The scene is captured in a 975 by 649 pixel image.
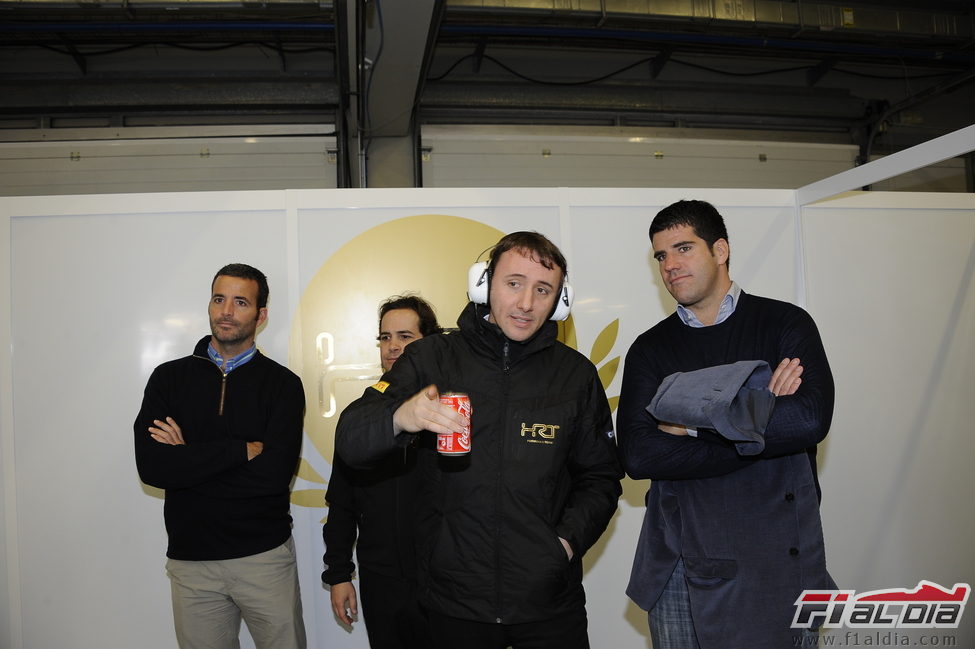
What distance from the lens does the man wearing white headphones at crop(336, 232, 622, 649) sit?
1770 millimetres

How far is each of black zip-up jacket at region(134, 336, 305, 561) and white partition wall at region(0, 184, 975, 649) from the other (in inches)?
23.2

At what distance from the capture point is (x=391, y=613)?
2389 millimetres

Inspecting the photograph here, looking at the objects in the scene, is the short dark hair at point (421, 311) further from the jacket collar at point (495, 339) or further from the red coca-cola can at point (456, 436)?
the red coca-cola can at point (456, 436)

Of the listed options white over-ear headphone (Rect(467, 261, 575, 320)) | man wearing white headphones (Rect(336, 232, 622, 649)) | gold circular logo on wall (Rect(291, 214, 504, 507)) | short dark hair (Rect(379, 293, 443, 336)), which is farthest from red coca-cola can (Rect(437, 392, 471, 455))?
gold circular logo on wall (Rect(291, 214, 504, 507))

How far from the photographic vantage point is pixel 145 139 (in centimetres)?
520

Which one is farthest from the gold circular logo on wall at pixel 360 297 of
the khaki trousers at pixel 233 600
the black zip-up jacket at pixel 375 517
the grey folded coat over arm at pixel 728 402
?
the grey folded coat over arm at pixel 728 402

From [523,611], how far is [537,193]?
2.27 metres

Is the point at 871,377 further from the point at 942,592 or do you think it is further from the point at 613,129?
the point at 613,129

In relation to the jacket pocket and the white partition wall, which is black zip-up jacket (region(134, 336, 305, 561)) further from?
the jacket pocket

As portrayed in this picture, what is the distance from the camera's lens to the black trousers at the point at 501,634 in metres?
1.78

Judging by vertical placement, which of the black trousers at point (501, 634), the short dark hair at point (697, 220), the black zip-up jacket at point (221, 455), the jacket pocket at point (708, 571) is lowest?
the black trousers at point (501, 634)

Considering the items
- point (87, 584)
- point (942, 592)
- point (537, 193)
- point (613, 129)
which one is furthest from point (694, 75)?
point (87, 584)

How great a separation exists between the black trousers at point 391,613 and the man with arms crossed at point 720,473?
750 mm

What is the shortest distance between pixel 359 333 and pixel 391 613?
4.83ft
